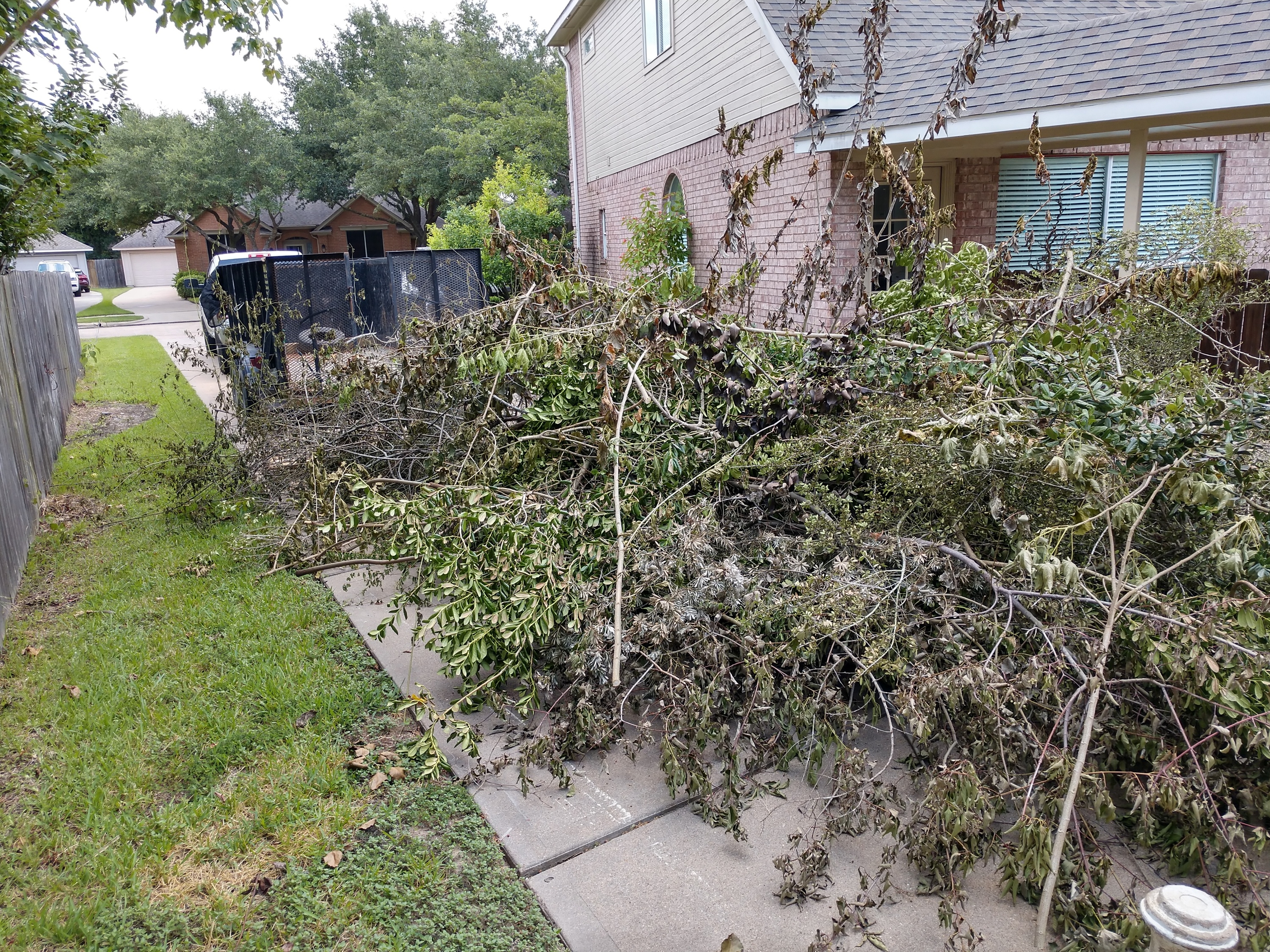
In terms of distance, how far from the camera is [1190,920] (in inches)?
80.0

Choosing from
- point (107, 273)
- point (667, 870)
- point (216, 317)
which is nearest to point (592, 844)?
point (667, 870)

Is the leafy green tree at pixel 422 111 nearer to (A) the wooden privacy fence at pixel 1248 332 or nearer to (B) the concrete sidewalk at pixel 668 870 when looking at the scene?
(A) the wooden privacy fence at pixel 1248 332

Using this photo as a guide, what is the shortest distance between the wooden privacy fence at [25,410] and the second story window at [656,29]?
9741 mm

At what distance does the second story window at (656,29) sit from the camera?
544 inches

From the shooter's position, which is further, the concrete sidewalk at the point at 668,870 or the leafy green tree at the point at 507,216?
the leafy green tree at the point at 507,216

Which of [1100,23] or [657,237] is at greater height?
[1100,23]

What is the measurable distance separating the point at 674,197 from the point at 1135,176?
7.60 meters

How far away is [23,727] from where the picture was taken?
392 centimetres

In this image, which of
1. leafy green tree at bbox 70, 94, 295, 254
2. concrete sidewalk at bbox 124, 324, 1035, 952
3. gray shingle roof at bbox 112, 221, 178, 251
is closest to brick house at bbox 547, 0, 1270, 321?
concrete sidewalk at bbox 124, 324, 1035, 952

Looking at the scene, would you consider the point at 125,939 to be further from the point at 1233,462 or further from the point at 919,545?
Answer: the point at 1233,462

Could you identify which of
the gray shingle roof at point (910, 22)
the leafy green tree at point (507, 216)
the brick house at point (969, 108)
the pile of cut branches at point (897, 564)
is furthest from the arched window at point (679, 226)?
the pile of cut branches at point (897, 564)

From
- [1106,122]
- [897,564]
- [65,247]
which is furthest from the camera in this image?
[65,247]

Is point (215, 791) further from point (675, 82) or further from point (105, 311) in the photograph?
point (105, 311)

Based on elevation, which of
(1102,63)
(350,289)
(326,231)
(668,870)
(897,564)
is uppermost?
(326,231)
